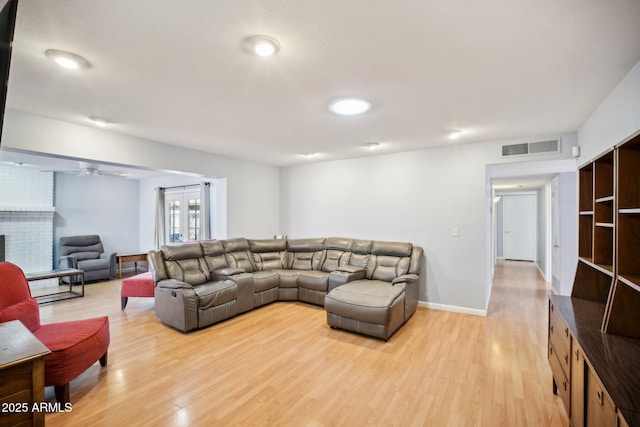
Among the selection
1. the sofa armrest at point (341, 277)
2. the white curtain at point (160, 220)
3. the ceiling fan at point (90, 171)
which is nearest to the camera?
the sofa armrest at point (341, 277)

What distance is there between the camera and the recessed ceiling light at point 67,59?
1857 millimetres

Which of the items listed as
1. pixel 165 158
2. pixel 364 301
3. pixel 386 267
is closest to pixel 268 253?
pixel 386 267

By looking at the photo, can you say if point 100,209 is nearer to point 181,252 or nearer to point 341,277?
point 181,252

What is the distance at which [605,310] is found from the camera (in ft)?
6.06

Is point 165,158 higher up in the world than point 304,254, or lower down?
higher up

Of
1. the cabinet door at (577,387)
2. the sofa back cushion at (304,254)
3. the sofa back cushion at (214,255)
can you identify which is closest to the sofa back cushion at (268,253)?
the sofa back cushion at (304,254)

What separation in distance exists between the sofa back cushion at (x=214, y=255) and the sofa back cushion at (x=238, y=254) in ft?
0.28

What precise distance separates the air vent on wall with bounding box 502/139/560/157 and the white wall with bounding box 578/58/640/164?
1.39 ft

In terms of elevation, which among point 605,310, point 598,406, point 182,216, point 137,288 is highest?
point 182,216

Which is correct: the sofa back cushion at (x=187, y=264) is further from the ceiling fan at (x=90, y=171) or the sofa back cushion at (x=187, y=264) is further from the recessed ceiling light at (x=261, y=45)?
the recessed ceiling light at (x=261, y=45)

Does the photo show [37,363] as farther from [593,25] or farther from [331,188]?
[331,188]

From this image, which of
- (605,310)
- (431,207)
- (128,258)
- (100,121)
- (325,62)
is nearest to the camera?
(605,310)

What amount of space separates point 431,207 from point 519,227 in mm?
6376

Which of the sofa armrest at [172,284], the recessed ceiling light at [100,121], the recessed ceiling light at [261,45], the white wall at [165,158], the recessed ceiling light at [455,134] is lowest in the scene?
the sofa armrest at [172,284]
